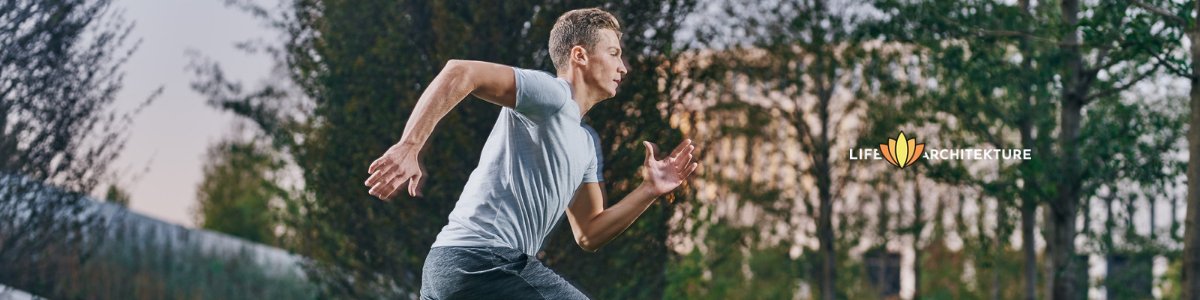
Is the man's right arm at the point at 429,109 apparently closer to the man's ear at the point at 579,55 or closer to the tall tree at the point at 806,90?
the man's ear at the point at 579,55

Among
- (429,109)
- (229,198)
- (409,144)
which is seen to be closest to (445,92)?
(429,109)

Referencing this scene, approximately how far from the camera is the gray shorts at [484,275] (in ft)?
14.2

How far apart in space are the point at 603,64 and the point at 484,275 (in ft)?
2.70

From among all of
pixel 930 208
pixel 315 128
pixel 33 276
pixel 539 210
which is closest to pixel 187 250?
pixel 33 276

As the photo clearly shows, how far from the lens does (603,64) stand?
4.68 m

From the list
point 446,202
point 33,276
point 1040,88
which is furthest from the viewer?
point 1040,88

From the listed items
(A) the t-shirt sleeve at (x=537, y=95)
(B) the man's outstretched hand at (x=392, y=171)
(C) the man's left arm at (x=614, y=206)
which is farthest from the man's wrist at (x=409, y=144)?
(C) the man's left arm at (x=614, y=206)

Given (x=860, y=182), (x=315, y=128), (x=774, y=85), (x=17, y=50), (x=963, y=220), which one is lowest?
(x=963, y=220)

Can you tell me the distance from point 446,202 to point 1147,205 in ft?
40.3

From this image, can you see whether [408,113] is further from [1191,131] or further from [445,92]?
[445,92]

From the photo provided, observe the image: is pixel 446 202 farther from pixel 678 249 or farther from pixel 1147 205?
pixel 1147 205

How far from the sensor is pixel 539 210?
4.53 m

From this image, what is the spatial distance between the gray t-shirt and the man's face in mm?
189

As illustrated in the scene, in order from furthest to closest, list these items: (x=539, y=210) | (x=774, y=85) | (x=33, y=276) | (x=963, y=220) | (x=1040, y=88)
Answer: (x=963, y=220), (x=774, y=85), (x=1040, y=88), (x=33, y=276), (x=539, y=210)
